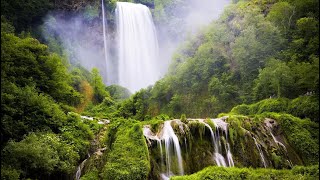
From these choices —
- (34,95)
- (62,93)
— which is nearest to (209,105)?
(62,93)

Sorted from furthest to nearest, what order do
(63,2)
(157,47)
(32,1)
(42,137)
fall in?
(157,47) < (63,2) < (32,1) < (42,137)

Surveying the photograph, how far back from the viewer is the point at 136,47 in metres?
48.8

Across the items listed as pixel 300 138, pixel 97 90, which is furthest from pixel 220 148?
pixel 97 90

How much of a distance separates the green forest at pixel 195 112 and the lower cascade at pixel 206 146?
0.18ft

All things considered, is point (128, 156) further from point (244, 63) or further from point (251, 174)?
point (244, 63)

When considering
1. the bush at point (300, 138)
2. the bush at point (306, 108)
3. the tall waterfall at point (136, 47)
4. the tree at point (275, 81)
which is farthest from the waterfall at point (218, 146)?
the tall waterfall at point (136, 47)

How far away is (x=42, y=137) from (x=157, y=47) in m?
36.7

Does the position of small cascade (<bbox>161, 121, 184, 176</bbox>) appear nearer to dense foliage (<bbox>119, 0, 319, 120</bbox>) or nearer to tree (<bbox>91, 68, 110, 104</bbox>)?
dense foliage (<bbox>119, 0, 319, 120</bbox>)

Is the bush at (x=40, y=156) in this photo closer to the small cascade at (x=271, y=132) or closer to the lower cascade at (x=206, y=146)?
the lower cascade at (x=206, y=146)

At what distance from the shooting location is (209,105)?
31344 mm

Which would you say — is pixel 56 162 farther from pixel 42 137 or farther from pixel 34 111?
pixel 34 111

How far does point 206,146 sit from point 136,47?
111 feet

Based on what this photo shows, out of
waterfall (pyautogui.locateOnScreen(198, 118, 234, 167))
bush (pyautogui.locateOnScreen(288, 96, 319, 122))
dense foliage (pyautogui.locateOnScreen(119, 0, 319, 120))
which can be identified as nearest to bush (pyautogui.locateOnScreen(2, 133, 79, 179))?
waterfall (pyautogui.locateOnScreen(198, 118, 234, 167))

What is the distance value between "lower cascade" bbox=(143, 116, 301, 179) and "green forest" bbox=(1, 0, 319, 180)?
56 mm
